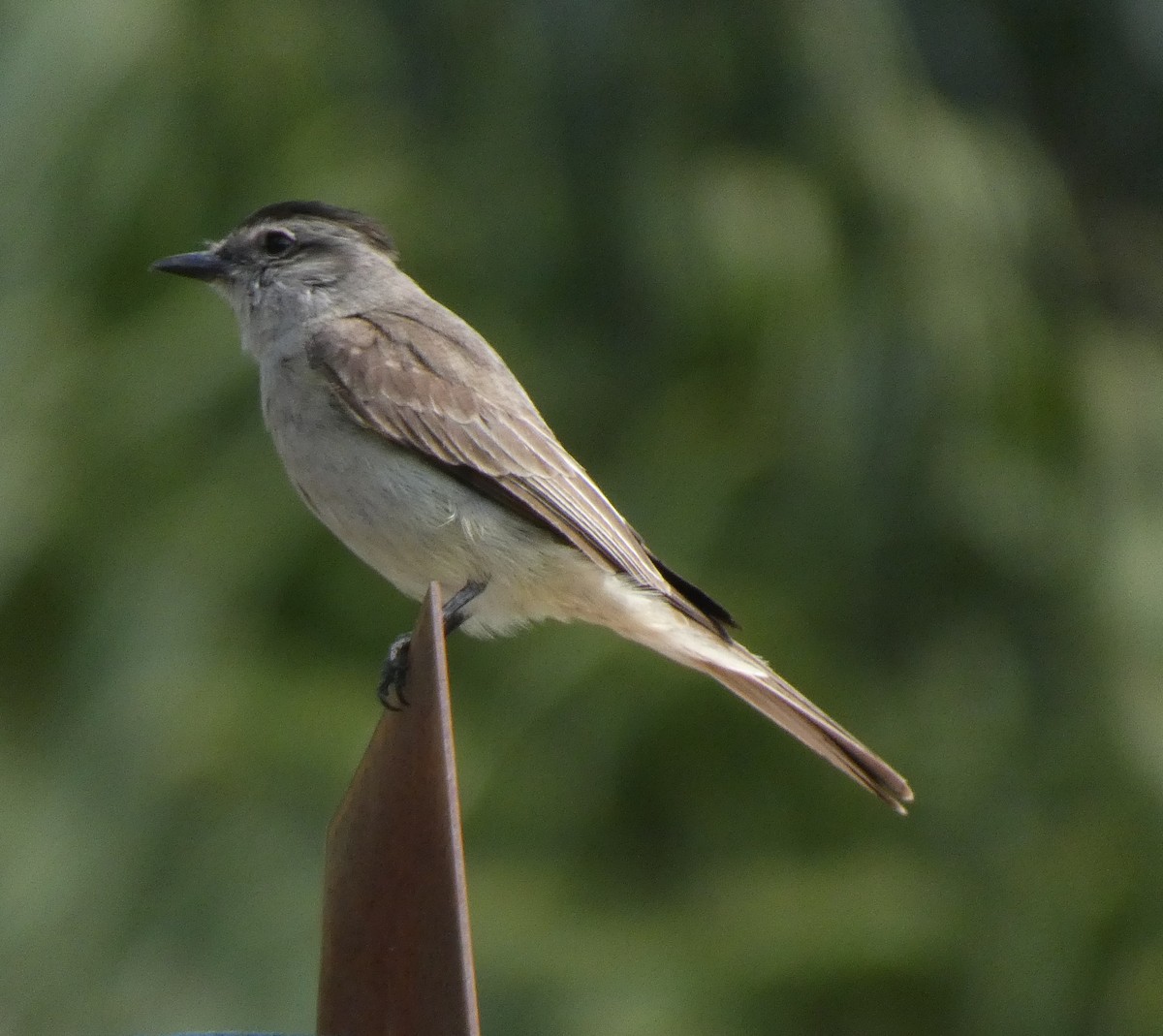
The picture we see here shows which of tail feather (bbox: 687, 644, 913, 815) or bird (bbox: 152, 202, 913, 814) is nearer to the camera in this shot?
tail feather (bbox: 687, 644, 913, 815)

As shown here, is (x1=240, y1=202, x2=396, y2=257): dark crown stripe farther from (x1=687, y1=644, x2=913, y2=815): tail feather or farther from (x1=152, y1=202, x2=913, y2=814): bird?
(x1=687, y1=644, x2=913, y2=815): tail feather

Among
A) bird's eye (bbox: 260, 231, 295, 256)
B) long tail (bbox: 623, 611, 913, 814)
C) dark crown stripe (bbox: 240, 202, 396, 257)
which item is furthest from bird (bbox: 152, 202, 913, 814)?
dark crown stripe (bbox: 240, 202, 396, 257)

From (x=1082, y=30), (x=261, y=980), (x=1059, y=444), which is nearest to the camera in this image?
(x=261, y=980)

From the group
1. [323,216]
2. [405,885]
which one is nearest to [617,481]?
[323,216]

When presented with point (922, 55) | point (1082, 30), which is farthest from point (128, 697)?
point (1082, 30)

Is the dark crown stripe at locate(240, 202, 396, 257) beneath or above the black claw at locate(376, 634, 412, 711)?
above

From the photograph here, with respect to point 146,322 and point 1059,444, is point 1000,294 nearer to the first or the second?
point 1059,444
